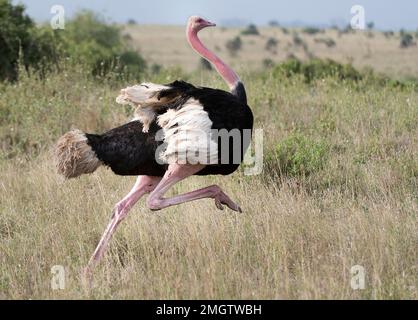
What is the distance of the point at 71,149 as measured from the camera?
5984 mm

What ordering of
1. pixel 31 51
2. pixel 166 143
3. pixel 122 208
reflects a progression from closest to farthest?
pixel 166 143 < pixel 122 208 < pixel 31 51

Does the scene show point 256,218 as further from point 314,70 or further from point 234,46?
point 234,46

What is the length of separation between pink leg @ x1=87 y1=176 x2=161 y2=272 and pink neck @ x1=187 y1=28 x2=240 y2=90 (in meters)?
0.92

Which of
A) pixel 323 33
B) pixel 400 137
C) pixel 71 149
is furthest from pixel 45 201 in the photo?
pixel 323 33

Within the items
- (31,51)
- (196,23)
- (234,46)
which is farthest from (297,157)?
(234,46)

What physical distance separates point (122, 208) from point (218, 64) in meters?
1.31

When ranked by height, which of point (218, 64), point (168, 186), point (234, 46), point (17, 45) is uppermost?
point (234, 46)

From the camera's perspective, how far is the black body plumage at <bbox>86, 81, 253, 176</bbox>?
5.71 m

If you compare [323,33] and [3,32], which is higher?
[323,33]

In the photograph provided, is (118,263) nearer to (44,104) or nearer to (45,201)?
(45,201)

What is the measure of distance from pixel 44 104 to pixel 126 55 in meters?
10.5

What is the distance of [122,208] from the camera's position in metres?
6.08

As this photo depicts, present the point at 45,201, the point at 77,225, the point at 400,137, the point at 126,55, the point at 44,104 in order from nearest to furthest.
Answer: the point at 77,225
the point at 45,201
the point at 400,137
the point at 44,104
the point at 126,55
